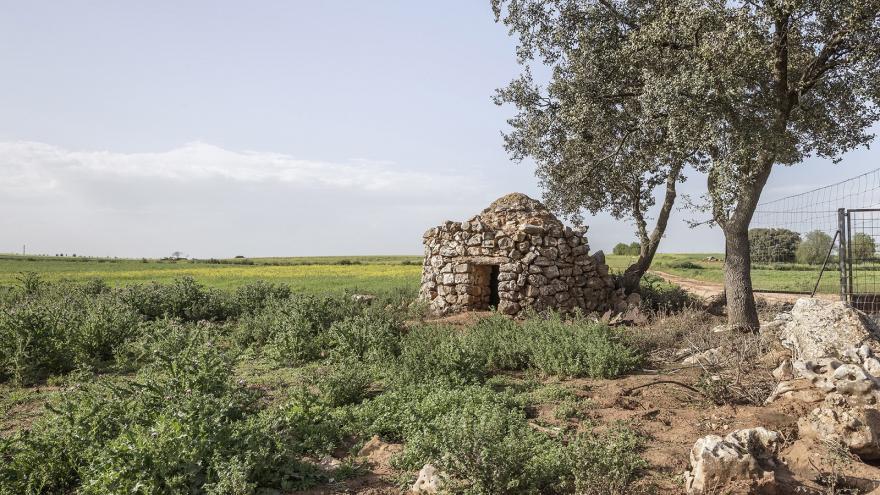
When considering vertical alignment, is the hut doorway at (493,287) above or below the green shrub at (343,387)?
above

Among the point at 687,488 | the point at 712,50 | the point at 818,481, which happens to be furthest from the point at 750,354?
the point at 712,50

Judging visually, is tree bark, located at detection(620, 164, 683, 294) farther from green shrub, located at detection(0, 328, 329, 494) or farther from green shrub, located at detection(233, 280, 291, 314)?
green shrub, located at detection(0, 328, 329, 494)

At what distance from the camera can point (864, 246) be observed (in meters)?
17.8

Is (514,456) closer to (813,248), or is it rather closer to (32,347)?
(32,347)

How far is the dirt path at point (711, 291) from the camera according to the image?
20625mm

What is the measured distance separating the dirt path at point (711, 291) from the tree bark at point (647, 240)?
2.40m

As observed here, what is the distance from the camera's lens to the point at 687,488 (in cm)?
538

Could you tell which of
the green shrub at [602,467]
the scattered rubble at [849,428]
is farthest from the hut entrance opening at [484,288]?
the green shrub at [602,467]

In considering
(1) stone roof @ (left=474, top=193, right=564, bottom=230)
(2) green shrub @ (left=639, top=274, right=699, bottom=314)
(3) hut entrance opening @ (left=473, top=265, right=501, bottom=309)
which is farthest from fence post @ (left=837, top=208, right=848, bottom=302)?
(3) hut entrance opening @ (left=473, top=265, right=501, bottom=309)

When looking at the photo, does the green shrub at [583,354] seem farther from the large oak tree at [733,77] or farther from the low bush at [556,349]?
the large oak tree at [733,77]

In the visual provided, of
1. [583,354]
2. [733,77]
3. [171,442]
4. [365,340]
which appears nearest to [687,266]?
[733,77]

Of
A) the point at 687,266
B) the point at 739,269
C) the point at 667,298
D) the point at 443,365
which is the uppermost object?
the point at 739,269

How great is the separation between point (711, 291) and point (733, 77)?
46.3 feet

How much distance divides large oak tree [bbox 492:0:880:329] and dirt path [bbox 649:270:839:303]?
6.38 meters
